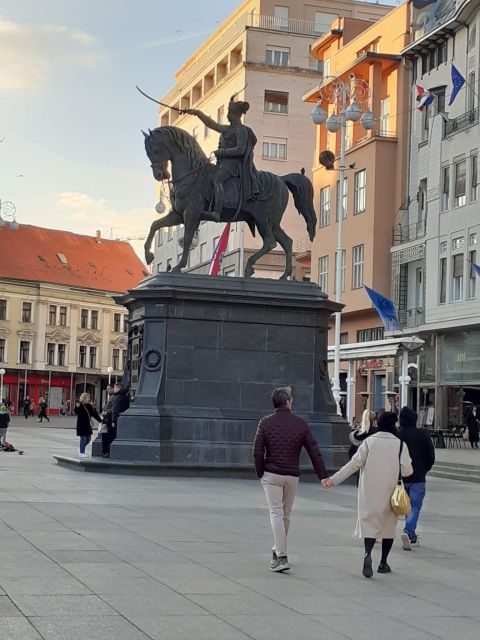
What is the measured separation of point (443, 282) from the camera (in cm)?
5291

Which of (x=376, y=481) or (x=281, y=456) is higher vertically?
(x=281, y=456)

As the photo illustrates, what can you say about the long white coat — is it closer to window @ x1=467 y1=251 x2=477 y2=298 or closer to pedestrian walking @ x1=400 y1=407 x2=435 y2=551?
pedestrian walking @ x1=400 y1=407 x2=435 y2=551

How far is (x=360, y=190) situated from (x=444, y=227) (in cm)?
982

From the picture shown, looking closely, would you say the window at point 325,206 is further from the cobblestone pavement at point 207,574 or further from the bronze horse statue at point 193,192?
the cobblestone pavement at point 207,574

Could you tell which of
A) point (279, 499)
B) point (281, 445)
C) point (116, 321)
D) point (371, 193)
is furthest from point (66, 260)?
point (279, 499)

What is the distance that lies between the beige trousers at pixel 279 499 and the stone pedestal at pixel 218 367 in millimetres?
11431

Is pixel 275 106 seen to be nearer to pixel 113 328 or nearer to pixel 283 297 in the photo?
pixel 113 328

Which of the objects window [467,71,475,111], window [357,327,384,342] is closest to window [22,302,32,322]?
window [357,327,384,342]

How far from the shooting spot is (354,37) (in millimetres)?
69375

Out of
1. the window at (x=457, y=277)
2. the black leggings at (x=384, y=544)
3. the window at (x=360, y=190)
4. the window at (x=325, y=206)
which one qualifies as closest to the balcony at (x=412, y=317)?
the window at (x=457, y=277)

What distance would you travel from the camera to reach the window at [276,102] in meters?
83.0

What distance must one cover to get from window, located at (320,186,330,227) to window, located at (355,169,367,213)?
397cm

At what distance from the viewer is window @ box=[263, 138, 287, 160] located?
3260 inches

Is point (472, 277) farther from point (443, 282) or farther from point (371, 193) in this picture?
point (371, 193)
